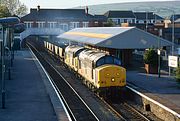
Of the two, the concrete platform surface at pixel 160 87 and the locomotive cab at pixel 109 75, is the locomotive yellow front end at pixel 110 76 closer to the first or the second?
the locomotive cab at pixel 109 75

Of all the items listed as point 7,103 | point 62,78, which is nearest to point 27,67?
point 62,78

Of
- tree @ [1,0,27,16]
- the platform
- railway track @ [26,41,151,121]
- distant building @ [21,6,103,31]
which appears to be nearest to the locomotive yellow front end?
railway track @ [26,41,151,121]

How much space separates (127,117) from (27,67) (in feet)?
79.1

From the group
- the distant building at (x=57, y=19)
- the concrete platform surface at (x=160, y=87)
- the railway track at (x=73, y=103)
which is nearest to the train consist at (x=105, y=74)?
the railway track at (x=73, y=103)

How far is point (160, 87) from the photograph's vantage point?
89.2 feet

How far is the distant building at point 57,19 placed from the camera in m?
105

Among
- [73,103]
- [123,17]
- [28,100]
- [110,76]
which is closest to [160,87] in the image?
[110,76]

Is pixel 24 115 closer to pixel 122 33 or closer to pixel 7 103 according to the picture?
pixel 7 103

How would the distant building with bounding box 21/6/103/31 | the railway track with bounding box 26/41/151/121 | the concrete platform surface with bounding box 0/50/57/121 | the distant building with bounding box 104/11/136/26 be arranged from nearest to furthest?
1. the concrete platform surface with bounding box 0/50/57/121
2. the railway track with bounding box 26/41/151/121
3. the distant building with bounding box 21/6/103/31
4. the distant building with bounding box 104/11/136/26

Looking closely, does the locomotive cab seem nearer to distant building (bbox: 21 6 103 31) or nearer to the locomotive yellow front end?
the locomotive yellow front end

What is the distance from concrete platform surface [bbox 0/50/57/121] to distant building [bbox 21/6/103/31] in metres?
69.4

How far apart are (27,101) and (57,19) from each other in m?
84.8

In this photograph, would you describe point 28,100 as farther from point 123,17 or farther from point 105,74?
point 123,17

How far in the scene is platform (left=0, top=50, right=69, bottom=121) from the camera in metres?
19.8
